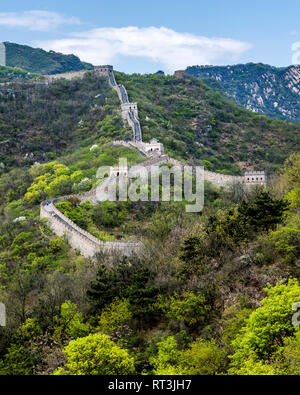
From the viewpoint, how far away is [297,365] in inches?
602

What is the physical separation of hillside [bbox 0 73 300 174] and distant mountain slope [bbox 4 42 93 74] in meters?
81.3

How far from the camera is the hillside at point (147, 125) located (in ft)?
256

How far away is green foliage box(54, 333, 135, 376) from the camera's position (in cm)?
1902

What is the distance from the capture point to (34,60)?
616 ft

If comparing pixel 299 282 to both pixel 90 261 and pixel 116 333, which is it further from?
pixel 90 261

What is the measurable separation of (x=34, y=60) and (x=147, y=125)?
128m

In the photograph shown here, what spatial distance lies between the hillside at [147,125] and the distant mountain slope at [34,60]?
81.3 meters

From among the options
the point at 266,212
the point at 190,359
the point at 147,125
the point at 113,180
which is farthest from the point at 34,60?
the point at 190,359

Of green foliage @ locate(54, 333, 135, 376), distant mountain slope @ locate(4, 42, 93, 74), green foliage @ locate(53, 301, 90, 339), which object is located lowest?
green foliage @ locate(53, 301, 90, 339)

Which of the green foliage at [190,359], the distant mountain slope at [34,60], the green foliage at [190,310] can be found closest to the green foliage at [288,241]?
the green foliage at [190,310]

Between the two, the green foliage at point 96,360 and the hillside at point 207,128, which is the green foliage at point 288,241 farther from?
the hillside at point 207,128

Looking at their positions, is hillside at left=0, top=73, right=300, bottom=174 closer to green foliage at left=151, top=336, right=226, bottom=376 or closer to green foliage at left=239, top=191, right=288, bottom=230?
green foliage at left=239, top=191, right=288, bottom=230

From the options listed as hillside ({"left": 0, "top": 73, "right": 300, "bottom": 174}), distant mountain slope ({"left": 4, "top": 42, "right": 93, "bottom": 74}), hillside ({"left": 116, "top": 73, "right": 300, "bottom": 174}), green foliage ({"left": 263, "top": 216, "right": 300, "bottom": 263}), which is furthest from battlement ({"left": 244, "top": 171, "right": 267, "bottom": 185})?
distant mountain slope ({"left": 4, "top": 42, "right": 93, "bottom": 74})
